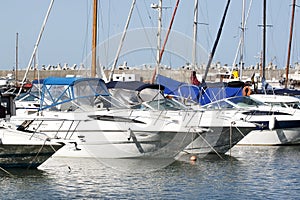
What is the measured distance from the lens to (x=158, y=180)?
23.3 m

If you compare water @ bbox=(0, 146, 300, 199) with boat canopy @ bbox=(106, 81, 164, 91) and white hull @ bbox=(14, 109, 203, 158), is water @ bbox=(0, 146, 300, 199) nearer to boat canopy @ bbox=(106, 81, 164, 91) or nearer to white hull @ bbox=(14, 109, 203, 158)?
white hull @ bbox=(14, 109, 203, 158)

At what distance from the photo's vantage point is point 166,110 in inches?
1064

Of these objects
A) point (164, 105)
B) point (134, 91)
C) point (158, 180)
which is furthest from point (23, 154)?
point (134, 91)

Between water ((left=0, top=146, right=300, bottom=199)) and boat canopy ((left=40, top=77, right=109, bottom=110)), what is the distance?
6.74ft

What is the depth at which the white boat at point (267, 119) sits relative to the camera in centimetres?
3090

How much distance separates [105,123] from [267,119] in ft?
27.9

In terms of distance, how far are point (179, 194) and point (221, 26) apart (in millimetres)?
19885

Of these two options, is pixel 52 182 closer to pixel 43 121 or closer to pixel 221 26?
pixel 43 121

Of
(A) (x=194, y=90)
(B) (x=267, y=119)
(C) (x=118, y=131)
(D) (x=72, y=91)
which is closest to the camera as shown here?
(C) (x=118, y=131)

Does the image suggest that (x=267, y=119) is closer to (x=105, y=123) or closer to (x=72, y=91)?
(x=72, y=91)

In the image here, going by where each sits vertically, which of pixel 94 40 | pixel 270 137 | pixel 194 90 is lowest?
pixel 270 137

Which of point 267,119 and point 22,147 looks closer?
point 22,147

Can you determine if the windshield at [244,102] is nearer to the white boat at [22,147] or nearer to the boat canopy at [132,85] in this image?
the boat canopy at [132,85]

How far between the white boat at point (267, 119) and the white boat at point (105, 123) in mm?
3901
